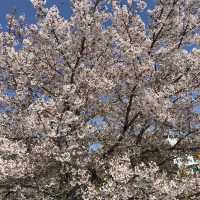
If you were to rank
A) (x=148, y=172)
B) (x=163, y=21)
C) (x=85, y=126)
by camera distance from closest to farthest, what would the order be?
(x=148, y=172), (x=85, y=126), (x=163, y=21)

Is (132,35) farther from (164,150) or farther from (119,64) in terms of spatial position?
(164,150)

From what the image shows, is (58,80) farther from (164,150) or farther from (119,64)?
(164,150)

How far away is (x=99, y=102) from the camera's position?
13.1 meters

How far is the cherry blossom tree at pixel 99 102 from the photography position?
467 inches

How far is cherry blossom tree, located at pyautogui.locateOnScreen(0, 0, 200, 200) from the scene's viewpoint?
467 inches

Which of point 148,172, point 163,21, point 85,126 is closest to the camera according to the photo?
point 148,172

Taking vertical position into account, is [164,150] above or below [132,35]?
below

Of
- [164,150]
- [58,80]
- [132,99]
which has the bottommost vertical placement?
[164,150]

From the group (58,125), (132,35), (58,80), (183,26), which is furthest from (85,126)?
(183,26)

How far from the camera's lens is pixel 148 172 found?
36.4 feet

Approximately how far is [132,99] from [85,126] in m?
1.44

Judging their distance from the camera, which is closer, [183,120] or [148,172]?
[148,172]

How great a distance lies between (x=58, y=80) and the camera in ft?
44.9

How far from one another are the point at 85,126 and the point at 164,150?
222 centimetres
